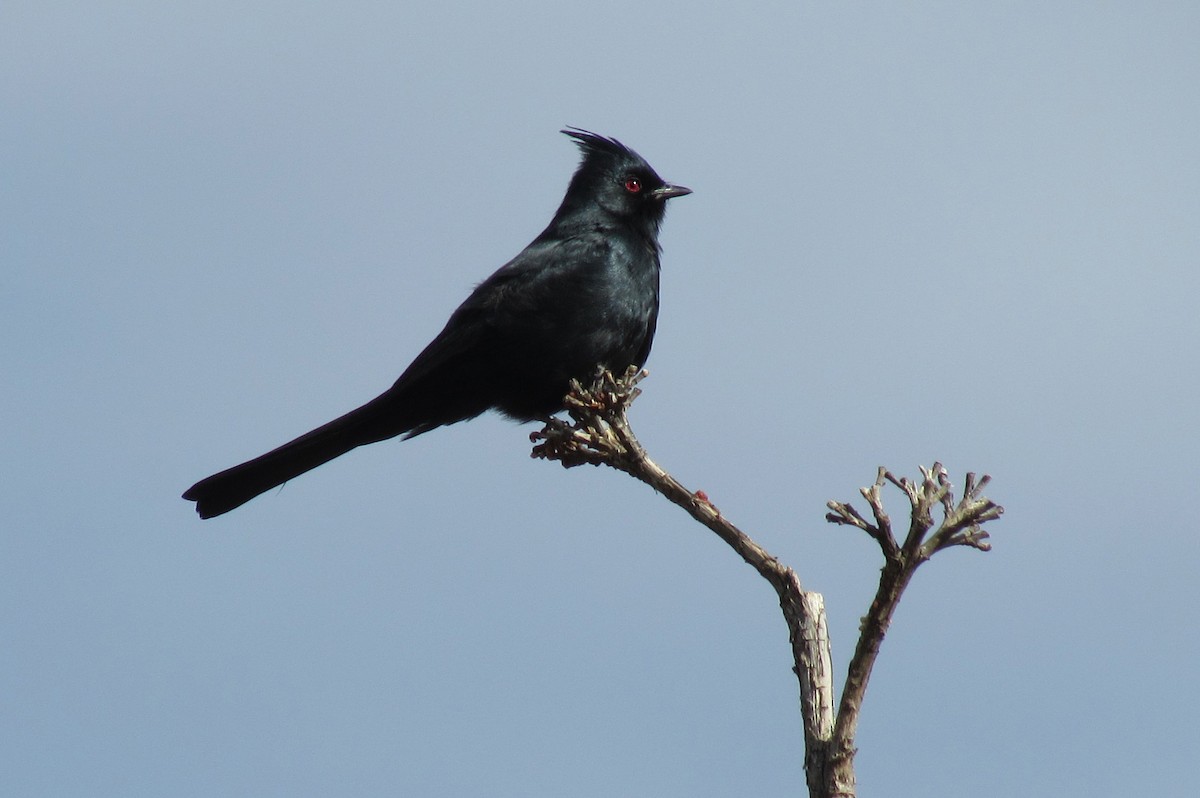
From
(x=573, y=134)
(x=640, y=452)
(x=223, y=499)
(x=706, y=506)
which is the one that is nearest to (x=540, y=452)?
(x=640, y=452)

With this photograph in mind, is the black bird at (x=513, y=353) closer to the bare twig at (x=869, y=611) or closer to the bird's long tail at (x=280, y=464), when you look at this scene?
the bird's long tail at (x=280, y=464)

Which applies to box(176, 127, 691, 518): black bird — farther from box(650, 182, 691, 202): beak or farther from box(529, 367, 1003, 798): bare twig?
box(529, 367, 1003, 798): bare twig

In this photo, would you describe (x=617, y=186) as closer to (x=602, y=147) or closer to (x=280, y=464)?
(x=602, y=147)

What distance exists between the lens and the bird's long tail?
6.87m

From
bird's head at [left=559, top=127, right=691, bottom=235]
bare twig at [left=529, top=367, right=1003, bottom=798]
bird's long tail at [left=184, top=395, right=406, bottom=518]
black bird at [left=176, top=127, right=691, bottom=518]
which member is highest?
bird's head at [left=559, top=127, right=691, bottom=235]

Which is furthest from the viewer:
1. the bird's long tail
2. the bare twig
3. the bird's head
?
the bird's head

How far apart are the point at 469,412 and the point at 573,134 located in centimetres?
193

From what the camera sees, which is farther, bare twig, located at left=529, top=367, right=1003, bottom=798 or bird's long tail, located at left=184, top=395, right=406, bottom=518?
bird's long tail, located at left=184, top=395, right=406, bottom=518

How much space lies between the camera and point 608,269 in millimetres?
6965

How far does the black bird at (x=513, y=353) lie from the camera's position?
264 inches

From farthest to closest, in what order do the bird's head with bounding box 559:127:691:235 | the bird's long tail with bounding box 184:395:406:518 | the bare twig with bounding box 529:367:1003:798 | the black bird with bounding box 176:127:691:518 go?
the bird's head with bounding box 559:127:691:235 → the bird's long tail with bounding box 184:395:406:518 → the black bird with bounding box 176:127:691:518 → the bare twig with bounding box 529:367:1003:798

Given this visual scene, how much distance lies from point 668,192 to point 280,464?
259 cm

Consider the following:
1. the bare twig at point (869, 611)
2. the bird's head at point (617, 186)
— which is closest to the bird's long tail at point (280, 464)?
A: the bird's head at point (617, 186)

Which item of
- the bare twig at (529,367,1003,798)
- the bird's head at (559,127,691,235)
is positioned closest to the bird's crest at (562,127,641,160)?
the bird's head at (559,127,691,235)
